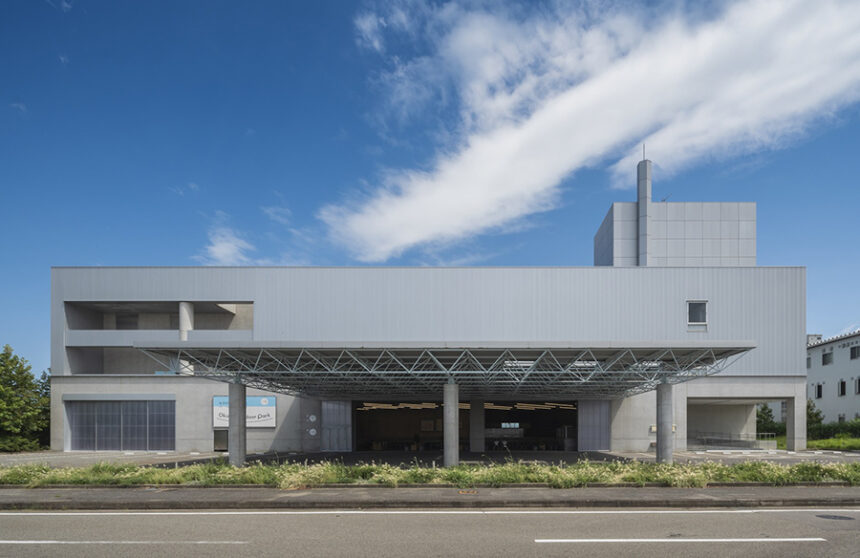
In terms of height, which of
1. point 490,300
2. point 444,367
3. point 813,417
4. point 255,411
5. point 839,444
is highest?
point 490,300

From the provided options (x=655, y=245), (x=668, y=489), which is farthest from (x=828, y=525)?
(x=655, y=245)

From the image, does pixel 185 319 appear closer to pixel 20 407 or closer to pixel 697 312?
pixel 20 407

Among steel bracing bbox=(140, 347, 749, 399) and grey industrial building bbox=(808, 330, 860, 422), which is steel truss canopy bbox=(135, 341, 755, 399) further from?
grey industrial building bbox=(808, 330, 860, 422)

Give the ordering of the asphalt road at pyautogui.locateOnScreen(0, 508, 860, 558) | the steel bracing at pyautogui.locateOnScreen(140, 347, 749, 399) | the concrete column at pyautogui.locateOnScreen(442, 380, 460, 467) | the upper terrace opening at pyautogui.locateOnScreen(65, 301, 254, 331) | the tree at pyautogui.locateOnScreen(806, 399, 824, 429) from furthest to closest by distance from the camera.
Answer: the tree at pyautogui.locateOnScreen(806, 399, 824, 429) → the upper terrace opening at pyautogui.locateOnScreen(65, 301, 254, 331) → the steel bracing at pyautogui.locateOnScreen(140, 347, 749, 399) → the concrete column at pyautogui.locateOnScreen(442, 380, 460, 467) → the asphalt road at pyautogui.locateOnScreen(0, 508, 860, 558)

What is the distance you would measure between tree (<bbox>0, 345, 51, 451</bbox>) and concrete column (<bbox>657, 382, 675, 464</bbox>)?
38.1 metres

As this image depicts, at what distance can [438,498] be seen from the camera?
1417cm

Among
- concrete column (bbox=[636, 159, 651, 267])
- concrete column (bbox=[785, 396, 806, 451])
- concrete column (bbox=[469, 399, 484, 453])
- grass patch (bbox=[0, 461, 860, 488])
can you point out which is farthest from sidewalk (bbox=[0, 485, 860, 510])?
concrete column (bbox=[636, 159, 651, 267])

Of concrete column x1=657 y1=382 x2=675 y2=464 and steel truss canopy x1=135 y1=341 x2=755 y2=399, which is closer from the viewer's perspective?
steel truss canopy x1=135 y1=341 x2=755 y2=399

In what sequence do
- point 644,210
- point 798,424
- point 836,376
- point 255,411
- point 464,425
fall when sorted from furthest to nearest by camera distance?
point 464,425, point 836,376, point 644,210, point 255,411, point 798,424

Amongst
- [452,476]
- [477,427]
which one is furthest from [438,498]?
[477,427]

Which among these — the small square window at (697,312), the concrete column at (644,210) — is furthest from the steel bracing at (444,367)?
the concrete column at (644,210)

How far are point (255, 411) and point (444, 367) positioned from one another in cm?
1764

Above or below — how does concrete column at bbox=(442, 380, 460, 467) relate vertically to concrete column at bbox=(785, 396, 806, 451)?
above

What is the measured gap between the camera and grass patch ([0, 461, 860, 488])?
633 inches
